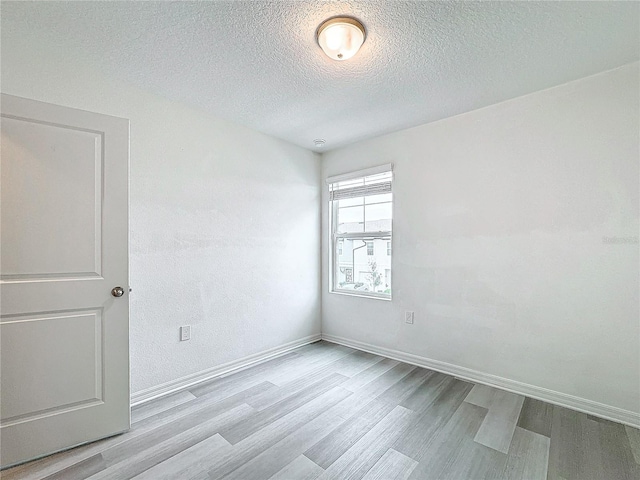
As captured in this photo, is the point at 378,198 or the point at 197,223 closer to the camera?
the point at 197,223

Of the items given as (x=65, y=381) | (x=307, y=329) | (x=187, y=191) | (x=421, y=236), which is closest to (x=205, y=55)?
(x=187, y=191)

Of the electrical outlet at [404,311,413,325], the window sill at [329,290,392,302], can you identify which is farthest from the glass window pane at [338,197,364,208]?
the electrical outlet at [404,311,413,325]

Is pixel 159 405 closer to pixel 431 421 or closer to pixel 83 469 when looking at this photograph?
pixel 83 469

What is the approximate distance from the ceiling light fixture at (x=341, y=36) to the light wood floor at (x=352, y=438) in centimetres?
235

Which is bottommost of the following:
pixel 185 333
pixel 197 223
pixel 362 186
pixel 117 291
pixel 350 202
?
pixel 185 333

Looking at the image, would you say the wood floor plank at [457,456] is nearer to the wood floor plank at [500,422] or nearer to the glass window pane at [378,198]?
the wood floor plank at [500,422]

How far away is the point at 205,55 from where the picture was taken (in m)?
1.98

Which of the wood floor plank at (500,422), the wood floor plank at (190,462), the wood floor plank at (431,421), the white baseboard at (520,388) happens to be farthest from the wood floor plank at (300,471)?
the white baseboard at (520,388)

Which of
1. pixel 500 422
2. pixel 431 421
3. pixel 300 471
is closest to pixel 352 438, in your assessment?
pixel 300 471

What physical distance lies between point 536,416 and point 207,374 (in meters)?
2.62

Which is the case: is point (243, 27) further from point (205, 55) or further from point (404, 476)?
point (404, 476)

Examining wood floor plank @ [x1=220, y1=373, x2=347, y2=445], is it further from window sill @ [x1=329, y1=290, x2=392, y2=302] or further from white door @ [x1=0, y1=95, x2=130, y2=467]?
window sill @ [x1=329, y1=290, x2=392, y2=302]

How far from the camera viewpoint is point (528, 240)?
2465 mm

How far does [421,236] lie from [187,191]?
88.5 inches
